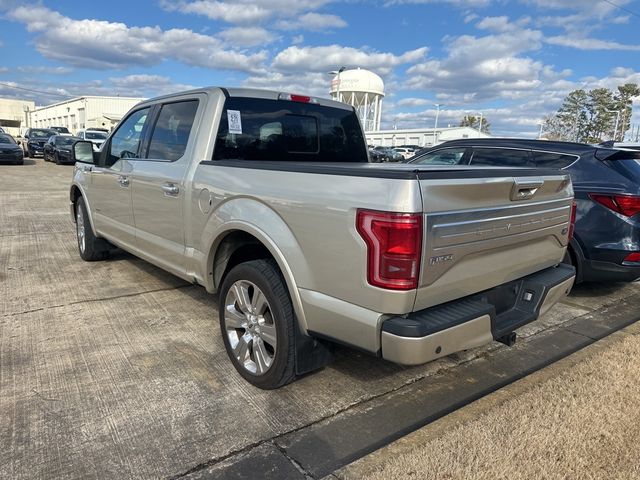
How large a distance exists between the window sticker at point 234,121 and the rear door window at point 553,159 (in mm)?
3556

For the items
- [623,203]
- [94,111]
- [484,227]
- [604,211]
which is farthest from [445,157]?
[94,111]

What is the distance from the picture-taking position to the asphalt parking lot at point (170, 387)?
8.08ft

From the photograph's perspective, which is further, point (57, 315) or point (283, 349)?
point (57, 315)

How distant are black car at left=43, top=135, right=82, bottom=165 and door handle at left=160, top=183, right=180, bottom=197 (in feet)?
71.7

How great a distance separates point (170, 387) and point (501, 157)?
4.61 metres

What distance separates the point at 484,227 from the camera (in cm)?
254

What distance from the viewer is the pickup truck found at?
7.45 ft

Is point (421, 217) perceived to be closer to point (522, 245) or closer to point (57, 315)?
point (522, 245)

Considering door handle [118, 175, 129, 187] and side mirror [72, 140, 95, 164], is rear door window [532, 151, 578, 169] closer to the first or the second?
door handle [118, 175, 129, 187]

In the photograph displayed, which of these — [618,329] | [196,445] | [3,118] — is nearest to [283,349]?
[196,445]

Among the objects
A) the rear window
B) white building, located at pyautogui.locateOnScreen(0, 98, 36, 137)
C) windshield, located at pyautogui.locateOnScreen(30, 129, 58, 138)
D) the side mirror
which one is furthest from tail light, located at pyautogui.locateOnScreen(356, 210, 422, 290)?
white building, located at pyautogui.locateOnScreen(0, 98, 36, 137)

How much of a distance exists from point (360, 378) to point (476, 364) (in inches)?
38.4

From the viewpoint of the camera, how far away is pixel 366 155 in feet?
15.8

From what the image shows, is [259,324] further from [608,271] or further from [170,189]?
[608,271]
